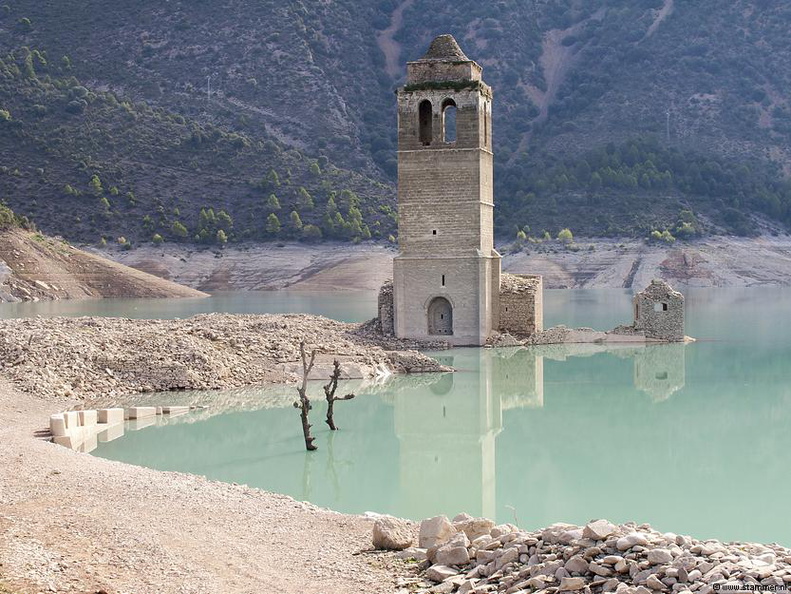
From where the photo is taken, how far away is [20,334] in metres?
23.3

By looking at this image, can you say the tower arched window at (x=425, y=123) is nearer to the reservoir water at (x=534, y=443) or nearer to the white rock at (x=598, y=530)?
the reservoir water at (x=534, y=443)

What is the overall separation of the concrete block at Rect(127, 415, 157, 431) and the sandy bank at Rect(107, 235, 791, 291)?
1951 inches

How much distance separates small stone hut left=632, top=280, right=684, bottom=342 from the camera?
31.3 metres

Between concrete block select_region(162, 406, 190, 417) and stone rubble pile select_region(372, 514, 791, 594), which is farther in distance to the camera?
concrete block select_region(162, 406, 190, 417)

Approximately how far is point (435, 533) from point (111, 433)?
9053 millimetres

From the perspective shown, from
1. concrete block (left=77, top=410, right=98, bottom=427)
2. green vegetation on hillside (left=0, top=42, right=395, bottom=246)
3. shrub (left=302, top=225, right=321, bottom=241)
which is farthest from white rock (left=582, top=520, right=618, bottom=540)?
shrub (left=302, top=225, right=321, bottom=241)

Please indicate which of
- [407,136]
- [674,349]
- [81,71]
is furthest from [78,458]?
[81,71]

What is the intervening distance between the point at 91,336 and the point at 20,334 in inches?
53.0

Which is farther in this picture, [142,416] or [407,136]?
[407,136]

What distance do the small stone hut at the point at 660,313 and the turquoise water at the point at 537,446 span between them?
3658 mm

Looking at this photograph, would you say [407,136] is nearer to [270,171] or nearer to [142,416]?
[142,416]

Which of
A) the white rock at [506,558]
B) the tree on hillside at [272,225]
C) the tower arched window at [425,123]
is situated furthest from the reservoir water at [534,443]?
the tree on hillside at [272,225]

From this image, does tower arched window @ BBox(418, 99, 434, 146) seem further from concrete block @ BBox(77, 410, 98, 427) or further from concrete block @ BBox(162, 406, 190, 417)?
concrete block @ BBox(77, 410, 98, 427)

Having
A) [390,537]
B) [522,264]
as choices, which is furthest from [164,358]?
[522,264]
